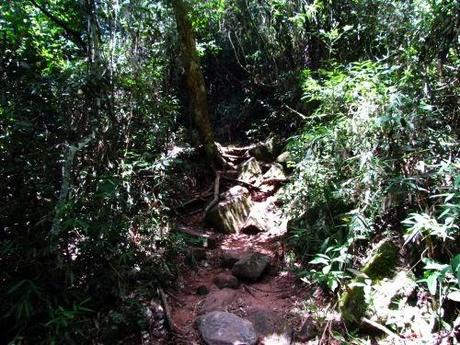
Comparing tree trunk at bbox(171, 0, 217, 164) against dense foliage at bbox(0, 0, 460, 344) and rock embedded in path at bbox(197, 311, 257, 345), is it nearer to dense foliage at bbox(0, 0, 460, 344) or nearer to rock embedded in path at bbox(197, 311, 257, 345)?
dense foliage at bbox(0, 0, 460, 344)

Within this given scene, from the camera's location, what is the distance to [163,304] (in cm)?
385

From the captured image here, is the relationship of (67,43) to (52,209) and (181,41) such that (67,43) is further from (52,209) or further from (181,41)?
(52,209)

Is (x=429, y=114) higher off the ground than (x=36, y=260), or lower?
higher

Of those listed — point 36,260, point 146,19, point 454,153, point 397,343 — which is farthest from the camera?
point 146,19

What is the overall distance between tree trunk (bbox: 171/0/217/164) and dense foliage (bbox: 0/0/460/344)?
0.84m

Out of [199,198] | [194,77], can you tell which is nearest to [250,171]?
[199,198]

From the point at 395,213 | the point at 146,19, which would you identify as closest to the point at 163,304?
the point at 395,213

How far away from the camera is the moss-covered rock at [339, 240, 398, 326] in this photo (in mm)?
3303

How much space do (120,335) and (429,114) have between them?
3658 mm

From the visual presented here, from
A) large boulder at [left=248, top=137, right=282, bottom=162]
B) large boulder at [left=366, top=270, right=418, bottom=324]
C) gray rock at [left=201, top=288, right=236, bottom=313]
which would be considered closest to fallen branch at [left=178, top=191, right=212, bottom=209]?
large boulder at [left=248, top=137, right=282, bottom=162]

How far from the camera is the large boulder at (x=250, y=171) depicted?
23.9ft

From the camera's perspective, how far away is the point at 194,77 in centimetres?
698

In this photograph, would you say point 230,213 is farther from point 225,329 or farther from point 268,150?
point 225,329

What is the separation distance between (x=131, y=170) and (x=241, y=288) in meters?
2.04
